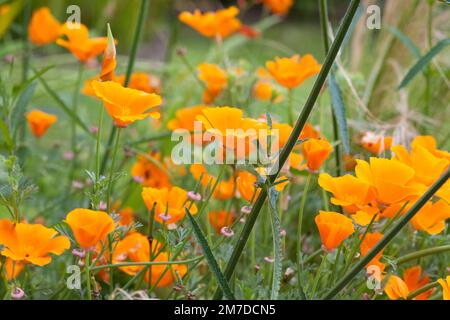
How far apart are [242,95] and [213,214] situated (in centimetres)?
19

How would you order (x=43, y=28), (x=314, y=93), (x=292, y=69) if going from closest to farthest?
1. (x=314, y=93)
2. (x=292, y=69)
3. (x=43, y=28)

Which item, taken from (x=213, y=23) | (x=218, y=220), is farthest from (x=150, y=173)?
(x=213, y=23)

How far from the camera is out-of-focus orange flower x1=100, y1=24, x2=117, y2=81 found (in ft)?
1.67

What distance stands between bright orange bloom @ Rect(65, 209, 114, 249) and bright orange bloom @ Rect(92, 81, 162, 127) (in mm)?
68

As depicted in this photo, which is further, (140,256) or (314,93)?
(140,256)

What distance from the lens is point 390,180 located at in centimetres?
48

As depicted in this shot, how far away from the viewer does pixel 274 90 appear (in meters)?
0.89

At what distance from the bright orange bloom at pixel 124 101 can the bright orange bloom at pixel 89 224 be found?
68mm

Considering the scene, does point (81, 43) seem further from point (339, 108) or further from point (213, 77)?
point (339, 108)

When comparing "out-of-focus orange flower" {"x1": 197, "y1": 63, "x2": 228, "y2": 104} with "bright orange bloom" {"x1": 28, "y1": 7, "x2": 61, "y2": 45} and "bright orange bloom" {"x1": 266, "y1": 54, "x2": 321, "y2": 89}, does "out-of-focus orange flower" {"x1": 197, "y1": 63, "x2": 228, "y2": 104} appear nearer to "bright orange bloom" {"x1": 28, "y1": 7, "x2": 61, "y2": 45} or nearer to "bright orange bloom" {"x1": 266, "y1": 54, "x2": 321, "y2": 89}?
"bright orange bloom" {"x1": 266, "y1": 54, "x2": 321, "y2": 89}

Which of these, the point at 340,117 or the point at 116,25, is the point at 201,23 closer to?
the point at 340,117

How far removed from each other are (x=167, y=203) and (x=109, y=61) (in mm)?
113

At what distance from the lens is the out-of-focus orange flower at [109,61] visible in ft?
1.67
